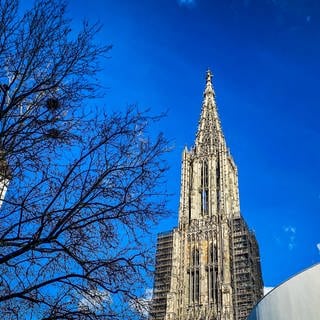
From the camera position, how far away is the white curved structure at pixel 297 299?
13.3 metres

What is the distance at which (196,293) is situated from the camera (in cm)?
4619

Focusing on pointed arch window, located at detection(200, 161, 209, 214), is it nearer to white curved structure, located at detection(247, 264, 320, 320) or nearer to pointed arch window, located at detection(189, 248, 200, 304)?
pointed arch window, located at detection(189, 248, 200, 304)

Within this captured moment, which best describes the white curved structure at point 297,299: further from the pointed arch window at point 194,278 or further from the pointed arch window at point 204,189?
the pointed arch window at point 204,189

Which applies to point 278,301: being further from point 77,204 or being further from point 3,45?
point 3,45

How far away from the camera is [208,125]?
6606 centimetres

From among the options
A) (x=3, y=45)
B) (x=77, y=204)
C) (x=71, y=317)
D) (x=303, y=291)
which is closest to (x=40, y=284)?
(x=71, y=317)

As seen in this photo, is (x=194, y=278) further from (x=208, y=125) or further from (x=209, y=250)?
(x=208, y=125)

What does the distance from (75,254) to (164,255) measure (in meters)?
45.2

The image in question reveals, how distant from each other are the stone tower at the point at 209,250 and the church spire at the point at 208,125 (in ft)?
0.74

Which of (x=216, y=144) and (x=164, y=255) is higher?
(x=216, y=144)

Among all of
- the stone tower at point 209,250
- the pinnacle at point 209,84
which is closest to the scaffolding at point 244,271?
the stone tower at point 209,250

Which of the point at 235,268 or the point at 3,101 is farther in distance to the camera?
the point at 235,268

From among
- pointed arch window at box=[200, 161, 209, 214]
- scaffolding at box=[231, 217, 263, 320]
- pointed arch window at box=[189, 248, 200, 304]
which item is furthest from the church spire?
pointed arch window at box=[189, 248, 200, 304]

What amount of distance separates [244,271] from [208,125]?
26.3 metres
